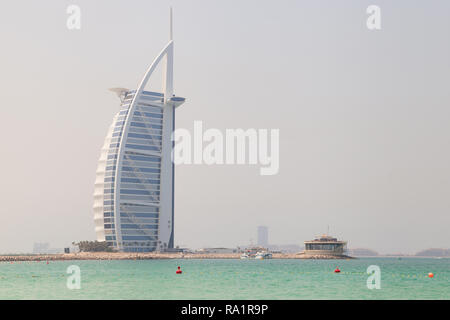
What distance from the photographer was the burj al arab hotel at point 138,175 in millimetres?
160500

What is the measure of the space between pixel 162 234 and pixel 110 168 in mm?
24483

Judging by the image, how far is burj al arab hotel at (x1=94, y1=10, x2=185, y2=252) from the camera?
16050cm

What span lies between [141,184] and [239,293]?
4727 inches

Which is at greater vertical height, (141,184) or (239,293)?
(141,184)

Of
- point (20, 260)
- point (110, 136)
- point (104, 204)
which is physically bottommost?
point (20, 260)

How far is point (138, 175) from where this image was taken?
164 meters
